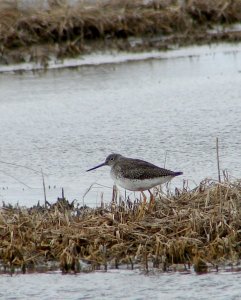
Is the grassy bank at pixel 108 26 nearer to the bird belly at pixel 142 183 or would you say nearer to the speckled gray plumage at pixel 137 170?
the speckled gray plumage at pixel 137 170

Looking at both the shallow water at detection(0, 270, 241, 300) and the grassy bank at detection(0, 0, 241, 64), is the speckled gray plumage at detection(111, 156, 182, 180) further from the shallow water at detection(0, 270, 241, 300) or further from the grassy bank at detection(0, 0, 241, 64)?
the grassy bank at detection(0, 0, 241, 64)

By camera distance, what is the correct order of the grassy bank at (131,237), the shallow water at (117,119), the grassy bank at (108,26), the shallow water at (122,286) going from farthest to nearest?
the grassy bank at (108,26) < the shallow water at (117,119) < the grassy bank at (131,237) < the shallow water at (122,286)

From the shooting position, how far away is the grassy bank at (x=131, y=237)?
8195 mm

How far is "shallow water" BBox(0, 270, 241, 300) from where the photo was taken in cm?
774

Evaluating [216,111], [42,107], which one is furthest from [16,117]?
[216,111]

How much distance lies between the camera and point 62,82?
16672mm

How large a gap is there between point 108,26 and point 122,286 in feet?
39.5

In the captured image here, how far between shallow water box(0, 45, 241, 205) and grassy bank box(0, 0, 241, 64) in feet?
2.27

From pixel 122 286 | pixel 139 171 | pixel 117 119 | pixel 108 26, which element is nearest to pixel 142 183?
pixel 139 171

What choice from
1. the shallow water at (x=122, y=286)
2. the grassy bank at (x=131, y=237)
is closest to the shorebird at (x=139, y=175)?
the grassy bank at (x=131, y=237)

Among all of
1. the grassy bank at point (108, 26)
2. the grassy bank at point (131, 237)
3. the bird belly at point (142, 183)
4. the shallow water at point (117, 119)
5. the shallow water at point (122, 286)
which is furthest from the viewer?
the grassy bank at point (108, 26)

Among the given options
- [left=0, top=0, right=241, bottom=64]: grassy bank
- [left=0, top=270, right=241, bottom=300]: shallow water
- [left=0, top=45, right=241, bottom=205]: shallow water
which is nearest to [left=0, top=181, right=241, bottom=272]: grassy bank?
[left=0, top=270, right=241, bottom=300]: shallow water

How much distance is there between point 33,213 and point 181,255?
149cm

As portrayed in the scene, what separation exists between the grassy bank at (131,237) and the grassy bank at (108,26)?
9.90 meters
